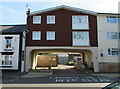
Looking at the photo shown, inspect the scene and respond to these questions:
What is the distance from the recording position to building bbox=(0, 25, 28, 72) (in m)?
24.4

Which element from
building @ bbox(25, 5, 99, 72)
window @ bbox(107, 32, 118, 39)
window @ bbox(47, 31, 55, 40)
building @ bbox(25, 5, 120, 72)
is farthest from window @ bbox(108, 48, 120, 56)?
window @ bbox(47, 31, 55, 40)

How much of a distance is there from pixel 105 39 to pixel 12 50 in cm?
1464

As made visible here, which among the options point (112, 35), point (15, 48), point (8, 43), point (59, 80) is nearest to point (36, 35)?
point (15, 48)

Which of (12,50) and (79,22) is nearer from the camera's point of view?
(12,50)

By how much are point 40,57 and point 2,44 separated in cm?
1570

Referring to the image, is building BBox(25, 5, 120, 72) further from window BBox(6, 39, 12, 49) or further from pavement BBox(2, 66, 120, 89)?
pavement BBox(2, 66, 120, 89)

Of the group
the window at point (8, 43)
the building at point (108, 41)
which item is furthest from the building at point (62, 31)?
the window at point (8, 43)

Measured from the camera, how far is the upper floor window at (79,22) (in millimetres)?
26094

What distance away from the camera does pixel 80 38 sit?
84.3ft

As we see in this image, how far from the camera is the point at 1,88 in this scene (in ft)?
38.3

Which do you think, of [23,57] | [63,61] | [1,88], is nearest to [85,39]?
[23,57]

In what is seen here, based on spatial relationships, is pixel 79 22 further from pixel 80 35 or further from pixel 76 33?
pixel 80 35

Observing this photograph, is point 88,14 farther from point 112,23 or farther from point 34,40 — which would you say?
point 34,40

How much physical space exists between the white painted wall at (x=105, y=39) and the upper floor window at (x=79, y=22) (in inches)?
82.2
